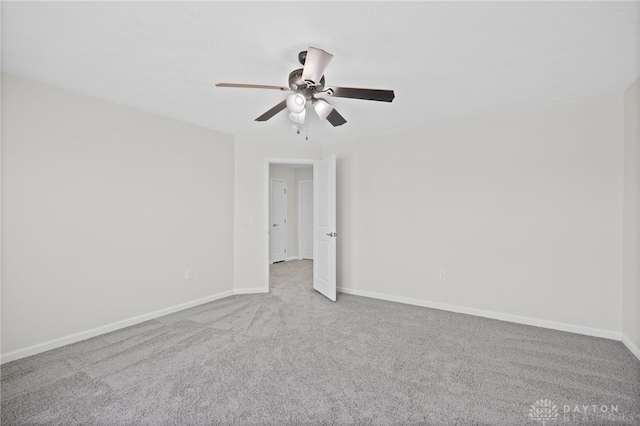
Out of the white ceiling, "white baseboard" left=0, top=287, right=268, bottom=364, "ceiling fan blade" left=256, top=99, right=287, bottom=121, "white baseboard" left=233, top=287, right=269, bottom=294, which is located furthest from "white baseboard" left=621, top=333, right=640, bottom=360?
"white baseboard" left=0, top=287, right=268, bottom=364

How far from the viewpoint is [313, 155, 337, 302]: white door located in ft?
13.0

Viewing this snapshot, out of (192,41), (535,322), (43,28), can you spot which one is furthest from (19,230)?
(535,322)

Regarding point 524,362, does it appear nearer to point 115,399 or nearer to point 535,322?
point 535,322

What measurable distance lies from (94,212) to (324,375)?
2.64 m

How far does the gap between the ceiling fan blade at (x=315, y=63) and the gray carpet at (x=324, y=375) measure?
212 cm

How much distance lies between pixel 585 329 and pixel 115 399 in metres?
4.09

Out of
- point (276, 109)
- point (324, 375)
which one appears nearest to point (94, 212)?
point (276, 109)

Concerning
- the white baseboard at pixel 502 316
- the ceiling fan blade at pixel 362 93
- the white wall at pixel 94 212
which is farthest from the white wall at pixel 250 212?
the ceiling fan blade at pixel 362 93

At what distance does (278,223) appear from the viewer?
23.1 ft

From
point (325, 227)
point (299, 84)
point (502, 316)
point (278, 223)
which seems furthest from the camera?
point (278, 223)

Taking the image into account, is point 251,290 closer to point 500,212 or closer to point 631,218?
point 500,212

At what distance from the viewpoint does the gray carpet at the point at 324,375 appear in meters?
1.75

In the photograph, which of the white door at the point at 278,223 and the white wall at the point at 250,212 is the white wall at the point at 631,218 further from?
the white door at the point at 278,223

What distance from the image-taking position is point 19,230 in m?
2.37
